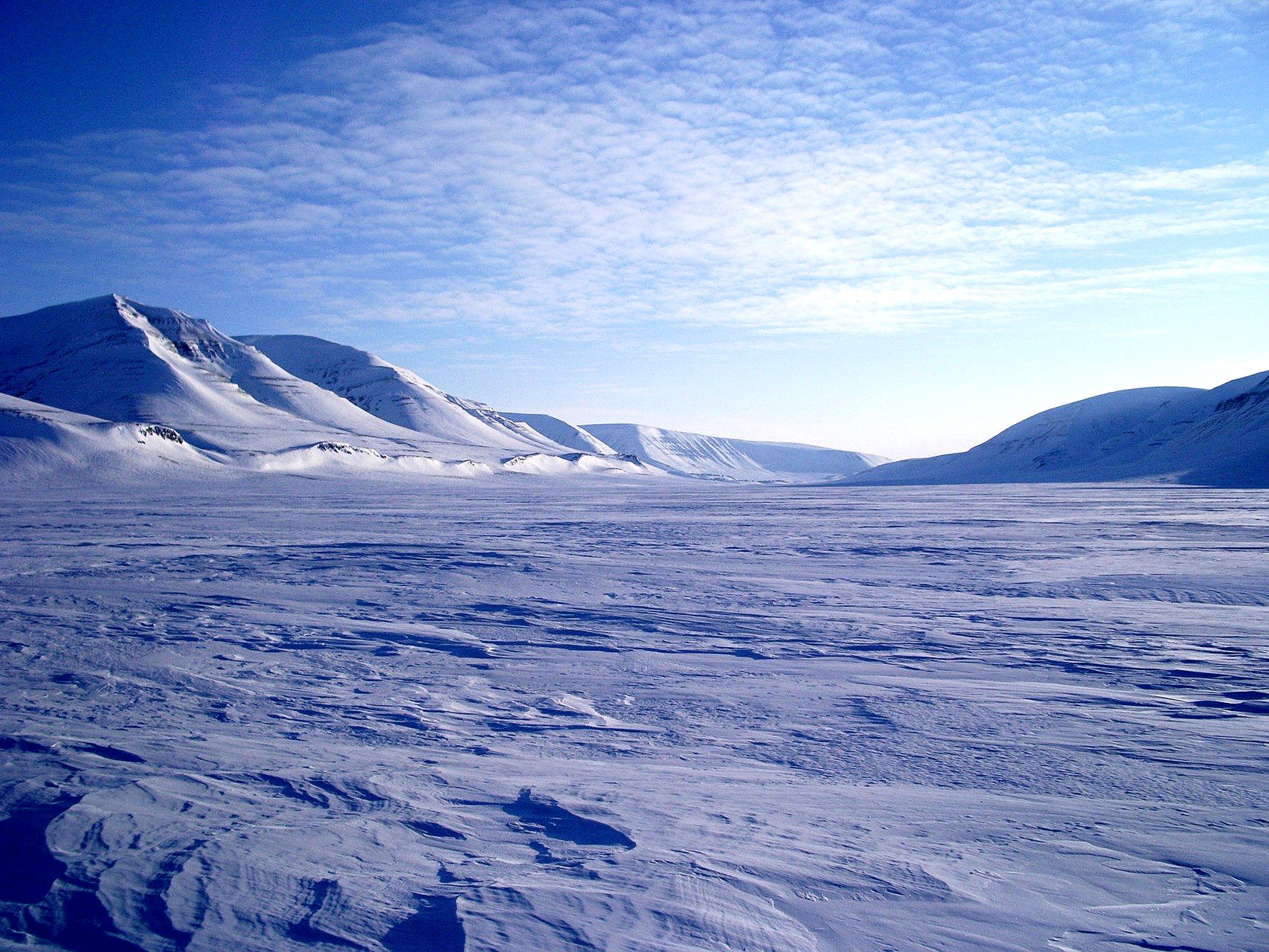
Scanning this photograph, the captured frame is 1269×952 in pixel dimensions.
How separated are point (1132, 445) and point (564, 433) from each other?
113 meters

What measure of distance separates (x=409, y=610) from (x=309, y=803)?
4.91m

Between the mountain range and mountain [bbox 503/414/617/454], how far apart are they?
45492 millimetres

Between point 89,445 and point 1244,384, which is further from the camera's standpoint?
point 1244,384

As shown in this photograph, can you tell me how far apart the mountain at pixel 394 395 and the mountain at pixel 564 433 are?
1266 inches

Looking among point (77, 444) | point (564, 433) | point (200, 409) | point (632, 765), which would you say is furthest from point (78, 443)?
point (564, 433)

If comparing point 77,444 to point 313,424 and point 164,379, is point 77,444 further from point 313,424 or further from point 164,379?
point 313,424

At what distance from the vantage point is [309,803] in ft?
11.5

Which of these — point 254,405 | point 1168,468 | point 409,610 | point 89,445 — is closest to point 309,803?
point 409,610

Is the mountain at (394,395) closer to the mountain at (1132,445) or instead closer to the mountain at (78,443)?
the mountain at (78,443)

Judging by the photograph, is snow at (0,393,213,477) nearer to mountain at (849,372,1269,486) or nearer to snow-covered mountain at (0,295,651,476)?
snow-covered mountain at (0,295,651,476)

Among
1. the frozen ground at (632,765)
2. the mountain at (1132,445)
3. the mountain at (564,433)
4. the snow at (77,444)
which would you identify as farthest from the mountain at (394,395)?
the frozen ground at (632,765)

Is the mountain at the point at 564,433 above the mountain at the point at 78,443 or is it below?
above

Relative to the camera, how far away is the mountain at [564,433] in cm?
15388

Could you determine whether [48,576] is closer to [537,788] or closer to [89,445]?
[537,788]
